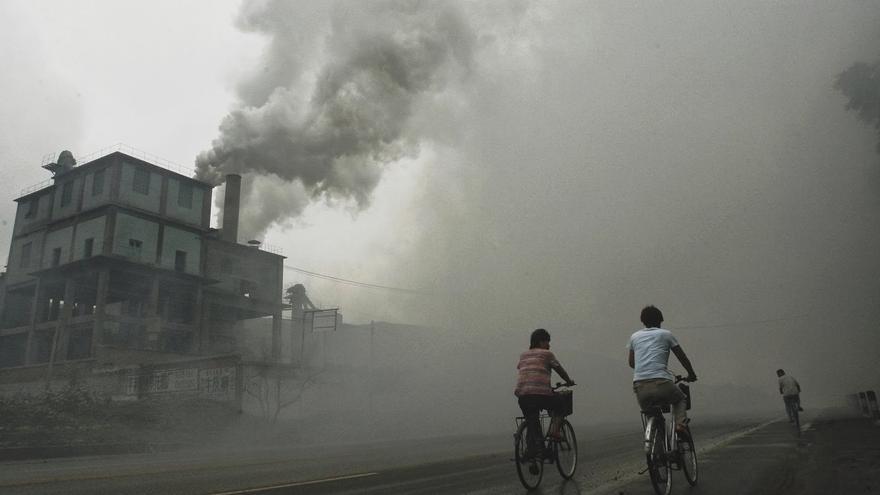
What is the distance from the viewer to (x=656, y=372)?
5883mm

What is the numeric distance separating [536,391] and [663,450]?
60.2 inches

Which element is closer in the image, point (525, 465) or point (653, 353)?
point (653, 353)

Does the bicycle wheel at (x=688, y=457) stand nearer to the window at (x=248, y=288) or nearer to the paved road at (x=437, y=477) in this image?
the paved road at (x=437, y=477)

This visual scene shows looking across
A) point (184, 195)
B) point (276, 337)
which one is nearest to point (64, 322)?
point (184, 195)

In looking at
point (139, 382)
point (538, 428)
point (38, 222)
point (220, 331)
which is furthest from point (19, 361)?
point (538, 428)

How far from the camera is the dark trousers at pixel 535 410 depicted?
6441 mm

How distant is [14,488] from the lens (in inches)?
293

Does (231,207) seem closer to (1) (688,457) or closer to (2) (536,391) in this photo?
(2) (536,391)

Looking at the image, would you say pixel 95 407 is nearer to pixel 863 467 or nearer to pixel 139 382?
pixel 139 382

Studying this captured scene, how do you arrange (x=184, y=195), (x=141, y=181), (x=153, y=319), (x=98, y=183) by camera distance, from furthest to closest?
(x=184, y=195) < (x=141, y=181) < (x=98, y=183) < (x=153, y=319)

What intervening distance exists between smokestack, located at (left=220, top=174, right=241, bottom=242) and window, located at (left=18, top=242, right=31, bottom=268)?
15.5m

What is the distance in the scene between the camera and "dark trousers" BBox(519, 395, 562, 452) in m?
6.44

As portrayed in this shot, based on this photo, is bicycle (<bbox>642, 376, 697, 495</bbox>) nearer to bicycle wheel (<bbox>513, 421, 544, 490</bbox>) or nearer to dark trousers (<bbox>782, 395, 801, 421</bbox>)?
bicycle wheel (<bbox>513, 421, 544, 490</bbox>)

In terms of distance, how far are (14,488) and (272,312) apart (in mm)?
46051
